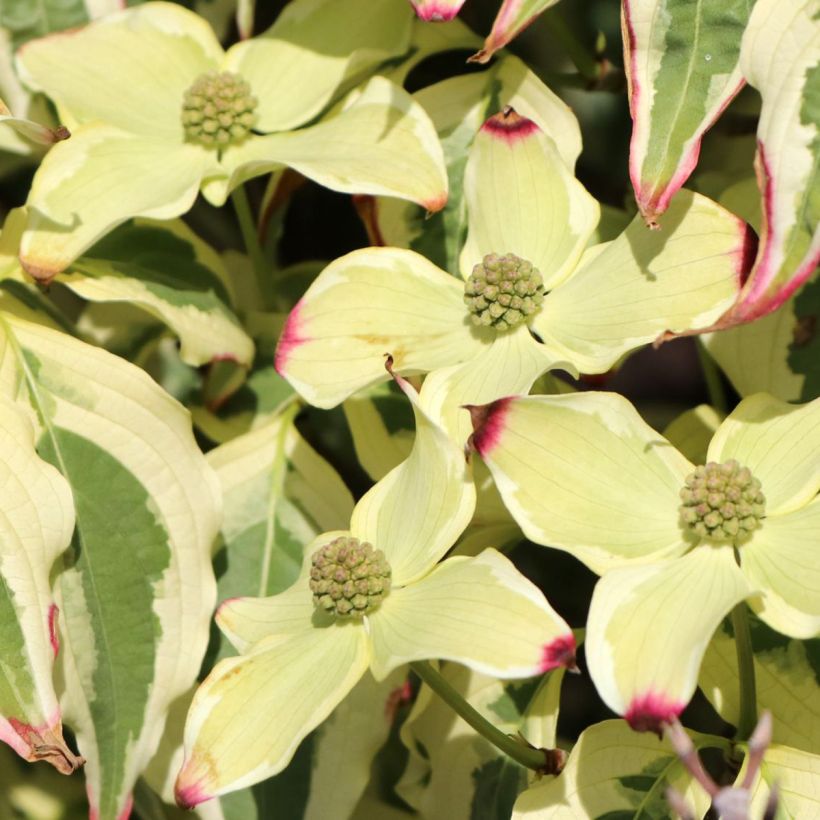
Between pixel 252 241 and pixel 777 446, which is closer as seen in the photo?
pixel 777 446

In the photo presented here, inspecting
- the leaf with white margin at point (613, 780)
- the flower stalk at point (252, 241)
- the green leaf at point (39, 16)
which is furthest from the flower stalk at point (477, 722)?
the green leaf at point (39, 16)

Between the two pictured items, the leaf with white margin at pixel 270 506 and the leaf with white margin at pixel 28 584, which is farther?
the leaf with white margin at pixel 270 506

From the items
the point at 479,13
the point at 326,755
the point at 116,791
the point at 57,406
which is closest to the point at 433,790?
the point at 326,755

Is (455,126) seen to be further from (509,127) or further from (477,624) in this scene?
(477,624)

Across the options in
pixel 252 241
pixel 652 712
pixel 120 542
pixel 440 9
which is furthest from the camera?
pixel 252 241

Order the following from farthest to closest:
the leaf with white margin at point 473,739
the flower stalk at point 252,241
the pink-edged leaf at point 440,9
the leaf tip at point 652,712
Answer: the flower stalk at point 252,241 < the leaf with white margin at point 473,739 < the pink-edged leaf at point 440,9 < the leaf tip at point 652,712

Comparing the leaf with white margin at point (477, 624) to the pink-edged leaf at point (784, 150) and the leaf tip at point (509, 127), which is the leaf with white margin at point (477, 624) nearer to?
the pink-edged leaf at point (784, 150)

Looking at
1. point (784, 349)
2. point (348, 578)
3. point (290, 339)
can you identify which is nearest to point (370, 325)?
point (290, 339)
